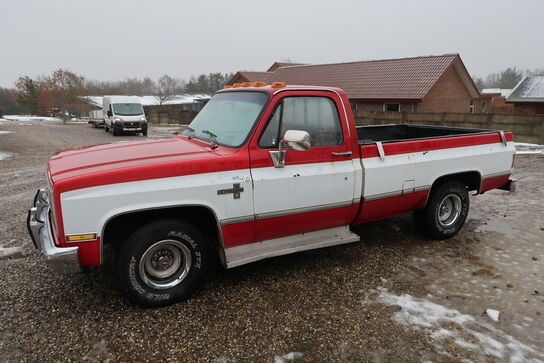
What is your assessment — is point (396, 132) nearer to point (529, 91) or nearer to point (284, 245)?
point (284, 245)

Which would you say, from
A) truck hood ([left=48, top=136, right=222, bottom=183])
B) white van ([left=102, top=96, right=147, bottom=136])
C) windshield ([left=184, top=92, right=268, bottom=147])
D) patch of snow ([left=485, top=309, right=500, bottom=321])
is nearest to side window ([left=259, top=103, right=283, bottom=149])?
windshield ([left=184, top=92, right=268, bottom=147])

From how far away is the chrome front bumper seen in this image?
2982mm

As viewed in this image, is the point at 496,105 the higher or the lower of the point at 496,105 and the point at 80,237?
the higher

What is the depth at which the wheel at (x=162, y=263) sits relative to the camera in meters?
3.26

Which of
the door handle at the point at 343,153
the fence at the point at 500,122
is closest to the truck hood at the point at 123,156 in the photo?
the door handle at the point at 343,153

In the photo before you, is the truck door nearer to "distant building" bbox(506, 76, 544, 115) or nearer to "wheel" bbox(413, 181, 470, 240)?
"wheel" bbox(413, 181, 470, 240)

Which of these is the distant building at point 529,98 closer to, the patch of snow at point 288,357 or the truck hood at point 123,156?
the truck hood at point 123,156

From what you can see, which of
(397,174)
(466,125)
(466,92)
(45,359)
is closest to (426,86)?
(466,92)

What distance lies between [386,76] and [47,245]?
83.4 feet

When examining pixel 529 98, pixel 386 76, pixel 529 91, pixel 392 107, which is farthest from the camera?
pixel 529 91

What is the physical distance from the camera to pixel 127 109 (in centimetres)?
2220

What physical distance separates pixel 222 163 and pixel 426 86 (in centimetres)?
2212

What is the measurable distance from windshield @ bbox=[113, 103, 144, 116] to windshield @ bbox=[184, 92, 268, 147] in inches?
761

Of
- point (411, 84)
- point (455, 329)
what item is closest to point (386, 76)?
point (411, 84)
